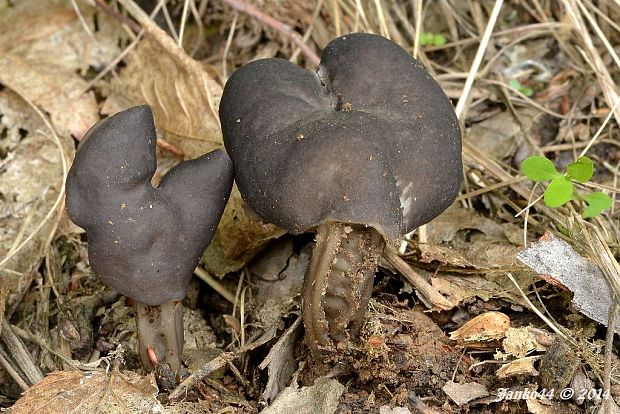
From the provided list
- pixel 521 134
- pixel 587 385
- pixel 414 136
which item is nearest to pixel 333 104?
pixel 414 136

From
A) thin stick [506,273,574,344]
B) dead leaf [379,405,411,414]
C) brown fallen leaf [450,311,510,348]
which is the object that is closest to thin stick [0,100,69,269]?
dead leaf [379,405,411,414]

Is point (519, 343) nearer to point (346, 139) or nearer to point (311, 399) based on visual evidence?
point (311, 399)

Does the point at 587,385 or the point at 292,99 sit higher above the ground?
the point at 292,99

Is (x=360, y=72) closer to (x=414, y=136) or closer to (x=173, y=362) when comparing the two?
(x=414, y=136)

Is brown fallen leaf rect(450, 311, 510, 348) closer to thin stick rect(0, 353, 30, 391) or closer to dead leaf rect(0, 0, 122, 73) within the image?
thin stick rect(0, 353, 30, 391)

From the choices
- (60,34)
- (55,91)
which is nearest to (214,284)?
(55,91)

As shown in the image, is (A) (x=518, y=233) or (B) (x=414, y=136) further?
(A) (x=518, y=233)

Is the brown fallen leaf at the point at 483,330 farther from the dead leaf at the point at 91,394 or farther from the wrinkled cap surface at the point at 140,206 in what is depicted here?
the dead leaf at the point at 91,394

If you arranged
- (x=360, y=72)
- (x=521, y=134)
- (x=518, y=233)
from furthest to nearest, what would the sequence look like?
(x=521, y=134) → (x=518, y=233) → (x=360, y=72)
